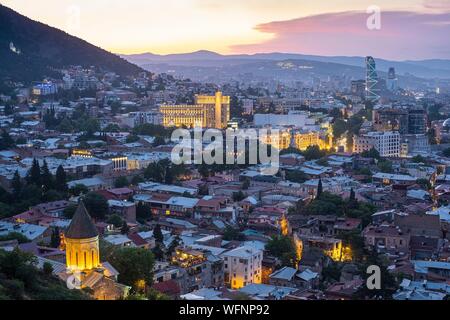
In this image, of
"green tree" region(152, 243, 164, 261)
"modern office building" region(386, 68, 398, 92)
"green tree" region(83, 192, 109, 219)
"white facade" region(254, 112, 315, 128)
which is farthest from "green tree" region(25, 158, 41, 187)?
"modern office building" region(386, 68, 398, 92)

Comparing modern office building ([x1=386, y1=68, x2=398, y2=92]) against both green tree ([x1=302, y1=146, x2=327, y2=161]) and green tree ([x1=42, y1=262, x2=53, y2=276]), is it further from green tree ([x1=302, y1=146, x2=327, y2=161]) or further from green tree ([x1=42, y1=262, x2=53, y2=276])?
green tree ([x1=42, y1=262, x2=53, y2=276])

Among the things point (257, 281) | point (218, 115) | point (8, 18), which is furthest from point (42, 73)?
point (257, 281)

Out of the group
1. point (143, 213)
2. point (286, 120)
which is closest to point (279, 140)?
point (286, 120)

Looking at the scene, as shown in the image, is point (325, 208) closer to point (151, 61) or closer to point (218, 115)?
point (218, 115)

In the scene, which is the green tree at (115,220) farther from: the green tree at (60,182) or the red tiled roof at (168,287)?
the red tiled roof at (168,287)

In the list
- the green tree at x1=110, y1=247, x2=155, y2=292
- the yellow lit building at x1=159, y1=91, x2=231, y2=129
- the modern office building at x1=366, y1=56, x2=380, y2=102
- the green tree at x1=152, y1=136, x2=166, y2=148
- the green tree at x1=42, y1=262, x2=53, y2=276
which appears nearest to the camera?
the green tree at x1=42, y1=262, x2=53, y2=276

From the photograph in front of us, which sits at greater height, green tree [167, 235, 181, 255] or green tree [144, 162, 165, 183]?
green tree [144, 162, 165, 183]
